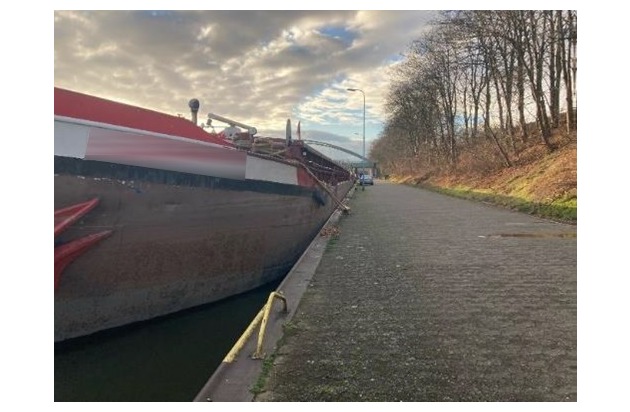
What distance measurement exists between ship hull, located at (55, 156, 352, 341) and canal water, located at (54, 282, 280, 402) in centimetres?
15

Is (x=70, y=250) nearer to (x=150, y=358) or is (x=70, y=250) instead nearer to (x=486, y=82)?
(x=150, y=358)

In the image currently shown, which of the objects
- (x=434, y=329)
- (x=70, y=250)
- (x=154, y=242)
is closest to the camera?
(x=434, y=329)

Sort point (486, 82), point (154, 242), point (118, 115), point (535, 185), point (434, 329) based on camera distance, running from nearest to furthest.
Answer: point (434, 329), point (118, 115), point (154, 242), point (535, 185), point (486, 82)

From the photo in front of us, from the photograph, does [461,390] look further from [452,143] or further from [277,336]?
[452,143]

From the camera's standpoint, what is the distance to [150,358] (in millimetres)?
4449

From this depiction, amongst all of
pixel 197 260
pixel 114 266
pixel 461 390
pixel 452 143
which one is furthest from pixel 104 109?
pixel 452 143

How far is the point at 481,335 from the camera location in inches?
147

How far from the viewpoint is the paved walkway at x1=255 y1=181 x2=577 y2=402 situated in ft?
9.54

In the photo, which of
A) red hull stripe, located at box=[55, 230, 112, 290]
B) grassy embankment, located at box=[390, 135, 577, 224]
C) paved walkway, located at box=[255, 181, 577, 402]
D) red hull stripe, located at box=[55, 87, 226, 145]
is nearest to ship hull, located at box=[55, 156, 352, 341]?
red hull stripe, located at box=[55, 230, 112, 290]

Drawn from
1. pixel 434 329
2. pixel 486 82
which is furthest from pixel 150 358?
pixel 486 82

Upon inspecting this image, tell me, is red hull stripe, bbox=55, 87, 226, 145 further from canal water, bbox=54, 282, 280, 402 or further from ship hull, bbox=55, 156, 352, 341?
canal water, bbox=54, 282, 280, 402

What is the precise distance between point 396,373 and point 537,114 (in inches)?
869

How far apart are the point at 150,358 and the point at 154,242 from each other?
54.4 inches

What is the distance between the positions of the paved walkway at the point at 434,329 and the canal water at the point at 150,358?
3.59 feet
